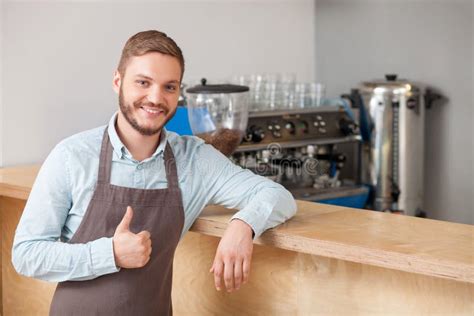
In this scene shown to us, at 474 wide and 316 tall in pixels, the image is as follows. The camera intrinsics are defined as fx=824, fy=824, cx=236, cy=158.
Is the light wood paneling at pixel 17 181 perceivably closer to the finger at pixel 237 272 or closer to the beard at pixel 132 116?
the beard at pixel 132 116

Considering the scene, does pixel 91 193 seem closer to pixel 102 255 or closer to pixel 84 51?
pixel 102 255

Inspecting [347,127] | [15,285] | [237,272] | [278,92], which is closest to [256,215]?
[237,272]

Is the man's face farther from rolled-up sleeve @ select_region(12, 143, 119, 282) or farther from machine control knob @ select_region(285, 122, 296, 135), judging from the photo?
machine control knob @ select_region(285, 122, 296, 135)

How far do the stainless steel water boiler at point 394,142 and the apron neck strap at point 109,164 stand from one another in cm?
262

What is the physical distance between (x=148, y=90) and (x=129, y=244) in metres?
0.42

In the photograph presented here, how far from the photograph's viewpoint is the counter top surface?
6.38 ft

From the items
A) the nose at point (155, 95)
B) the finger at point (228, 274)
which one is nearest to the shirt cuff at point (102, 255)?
the finger at point (228, 274)

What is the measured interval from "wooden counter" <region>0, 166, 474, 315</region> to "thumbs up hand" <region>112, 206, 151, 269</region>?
31 cm

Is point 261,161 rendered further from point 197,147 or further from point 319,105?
point 197,147

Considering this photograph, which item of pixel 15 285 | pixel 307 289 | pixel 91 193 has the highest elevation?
pixel 91 193

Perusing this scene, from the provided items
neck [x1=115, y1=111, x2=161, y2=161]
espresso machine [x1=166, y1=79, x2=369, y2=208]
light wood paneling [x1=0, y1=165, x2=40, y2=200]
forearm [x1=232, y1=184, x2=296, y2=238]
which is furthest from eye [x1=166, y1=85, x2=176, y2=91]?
espresso machine [x1=166, y1=79, x2=369, y2=208]

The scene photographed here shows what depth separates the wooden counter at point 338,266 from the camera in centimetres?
204

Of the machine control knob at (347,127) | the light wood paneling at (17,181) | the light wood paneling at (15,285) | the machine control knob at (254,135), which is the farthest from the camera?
the machine control knob at (347,127)

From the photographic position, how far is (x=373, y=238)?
7.11 feet
